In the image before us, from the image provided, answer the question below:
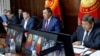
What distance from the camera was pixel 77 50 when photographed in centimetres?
267

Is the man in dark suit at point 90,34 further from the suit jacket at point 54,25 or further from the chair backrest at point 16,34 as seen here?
the suit jacket at point 54,25

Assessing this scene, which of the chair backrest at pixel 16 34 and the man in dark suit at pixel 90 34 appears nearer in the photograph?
the chair backrest at pixel 16 34

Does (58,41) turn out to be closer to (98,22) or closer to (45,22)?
(98,22)

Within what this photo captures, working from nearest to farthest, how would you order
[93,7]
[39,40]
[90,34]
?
[39,40], [90,34], [93,7]

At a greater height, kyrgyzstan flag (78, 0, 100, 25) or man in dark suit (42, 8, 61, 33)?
kyrgyzstan flag (78, 0, 100, 25)

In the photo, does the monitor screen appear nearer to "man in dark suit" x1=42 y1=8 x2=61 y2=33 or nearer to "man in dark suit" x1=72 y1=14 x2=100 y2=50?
"man in dark suit" x1=72 y1=14 x2=100 y2=50

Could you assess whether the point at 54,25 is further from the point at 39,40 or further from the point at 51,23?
the point at 39,40

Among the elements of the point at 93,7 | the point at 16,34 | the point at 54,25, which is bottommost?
the point at 54,25

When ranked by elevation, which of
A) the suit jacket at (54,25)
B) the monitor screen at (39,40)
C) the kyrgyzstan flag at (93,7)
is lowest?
the suit jacket at (54,25)

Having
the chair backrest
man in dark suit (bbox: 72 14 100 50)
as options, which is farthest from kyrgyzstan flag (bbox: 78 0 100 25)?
the chair backrest

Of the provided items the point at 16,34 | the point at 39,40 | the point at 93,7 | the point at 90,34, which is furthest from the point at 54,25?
the point at 39,40

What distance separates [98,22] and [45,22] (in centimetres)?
164

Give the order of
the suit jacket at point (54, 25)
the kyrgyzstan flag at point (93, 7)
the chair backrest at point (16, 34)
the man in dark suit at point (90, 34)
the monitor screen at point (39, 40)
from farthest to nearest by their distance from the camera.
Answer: the kyrgyzstan flag at point (93, 7) → the suit jacket at point (54, 25) → the man in dark suit at point (90, 34) → the chair backrest at point (16, 34) → the monitor screen at point (39, 40)

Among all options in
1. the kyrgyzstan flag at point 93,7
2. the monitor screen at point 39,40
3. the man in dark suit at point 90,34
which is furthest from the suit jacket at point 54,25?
the monitor screen at point 39,40
